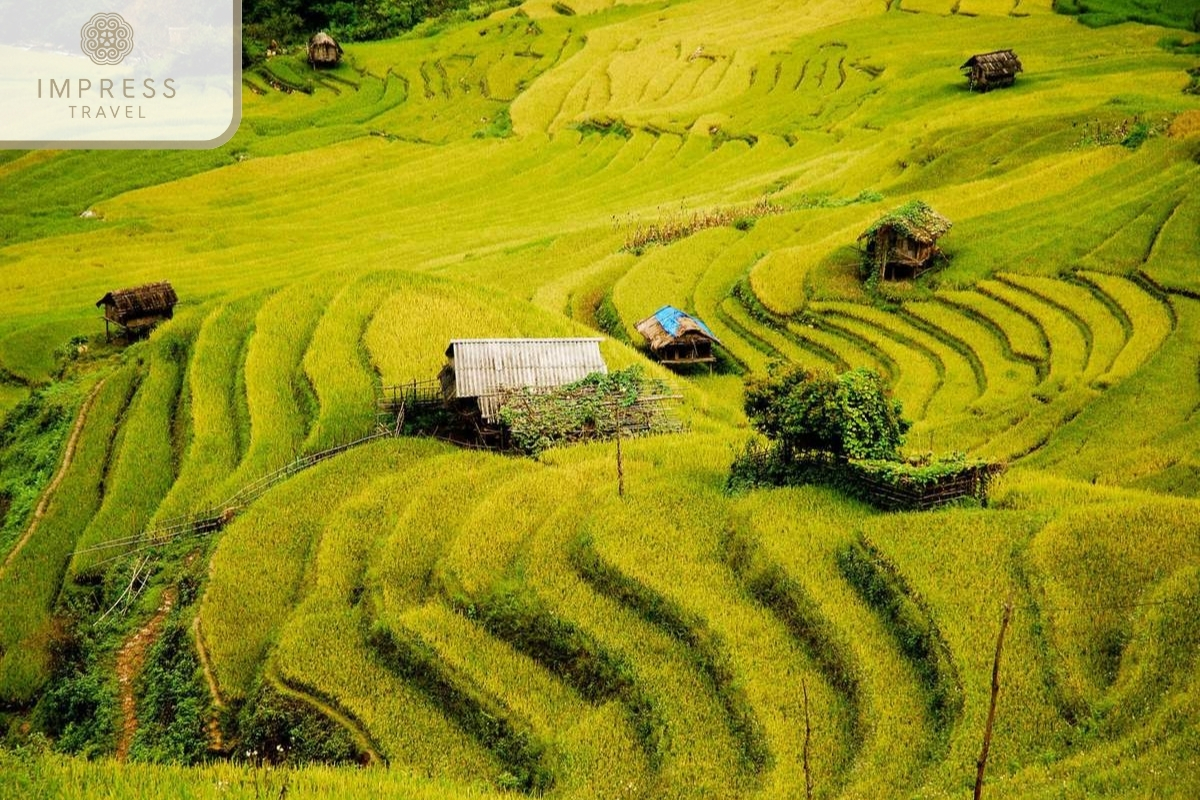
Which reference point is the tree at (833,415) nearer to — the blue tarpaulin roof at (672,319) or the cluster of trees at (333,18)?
the blue tarpaulin roof at (672,319)

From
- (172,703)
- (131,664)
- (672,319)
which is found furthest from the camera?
(672,319)

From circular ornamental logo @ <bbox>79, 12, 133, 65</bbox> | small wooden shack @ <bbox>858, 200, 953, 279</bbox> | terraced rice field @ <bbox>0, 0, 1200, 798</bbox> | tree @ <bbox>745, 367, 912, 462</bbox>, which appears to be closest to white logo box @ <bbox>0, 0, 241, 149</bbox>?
circular ornamental logo @ <bbox>79, 12, 133, 65</bbox>

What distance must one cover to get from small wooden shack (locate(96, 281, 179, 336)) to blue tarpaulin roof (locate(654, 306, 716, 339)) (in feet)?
53.8

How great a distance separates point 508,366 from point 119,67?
96.3 feet

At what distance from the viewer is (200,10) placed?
63.2 meters

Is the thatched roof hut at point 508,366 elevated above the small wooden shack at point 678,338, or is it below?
above

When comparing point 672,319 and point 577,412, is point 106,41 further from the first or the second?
point 672,319

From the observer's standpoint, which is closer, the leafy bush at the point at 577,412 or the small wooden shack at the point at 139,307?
the leafy bush at the point at 577,412

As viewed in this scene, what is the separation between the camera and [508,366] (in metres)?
24.0

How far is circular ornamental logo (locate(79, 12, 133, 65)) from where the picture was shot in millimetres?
12352

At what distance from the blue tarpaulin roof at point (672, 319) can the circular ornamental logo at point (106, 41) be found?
2086 cm

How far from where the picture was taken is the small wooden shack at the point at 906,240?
35.6 metres

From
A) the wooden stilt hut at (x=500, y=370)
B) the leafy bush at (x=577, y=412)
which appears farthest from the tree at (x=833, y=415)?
the wooden stilt hut at (x=500, y=370)

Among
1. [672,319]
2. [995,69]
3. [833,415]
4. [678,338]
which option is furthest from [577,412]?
[995,69]
